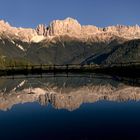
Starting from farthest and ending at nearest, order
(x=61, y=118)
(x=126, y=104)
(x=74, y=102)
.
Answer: (x=74, y=102), (x=126, y=104), (x=61, y=118)

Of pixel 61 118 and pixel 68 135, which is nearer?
pixel 68 135

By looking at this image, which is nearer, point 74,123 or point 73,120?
point 74,123

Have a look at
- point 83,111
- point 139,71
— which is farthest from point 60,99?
point 139,71

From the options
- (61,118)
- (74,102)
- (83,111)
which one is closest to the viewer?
(61,118)

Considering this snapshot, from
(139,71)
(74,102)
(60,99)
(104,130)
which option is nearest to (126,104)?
(74,102)

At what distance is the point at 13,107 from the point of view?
3186 cm

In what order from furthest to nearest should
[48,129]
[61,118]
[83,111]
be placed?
[83,111] → [61,118] → [48,129]

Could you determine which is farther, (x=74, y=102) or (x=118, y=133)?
(x=74, y=102)

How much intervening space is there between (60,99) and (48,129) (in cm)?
1516

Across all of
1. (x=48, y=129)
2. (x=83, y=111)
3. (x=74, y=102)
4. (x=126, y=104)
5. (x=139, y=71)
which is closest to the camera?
(x=48, y=129)

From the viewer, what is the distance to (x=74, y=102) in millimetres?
33000

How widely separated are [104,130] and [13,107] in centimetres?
1338

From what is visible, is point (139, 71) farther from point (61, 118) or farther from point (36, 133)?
point (36, 133)

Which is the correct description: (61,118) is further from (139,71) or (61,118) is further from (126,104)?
(139,71)
